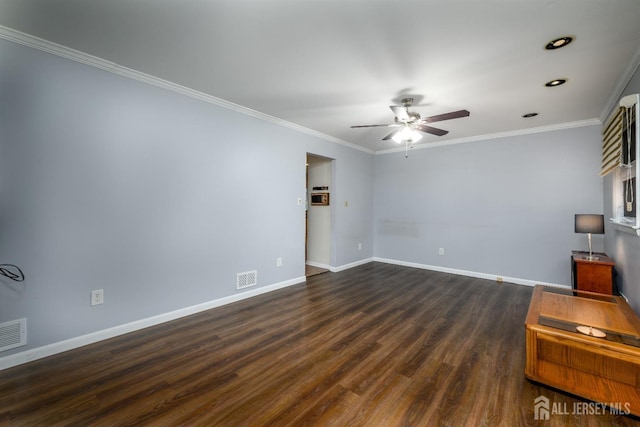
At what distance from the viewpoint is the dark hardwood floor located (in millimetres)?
1666

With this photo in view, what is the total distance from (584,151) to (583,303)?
2881 millimetres

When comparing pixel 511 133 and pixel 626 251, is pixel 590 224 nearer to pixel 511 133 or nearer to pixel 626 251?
pixel 626 251

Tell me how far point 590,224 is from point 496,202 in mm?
1374

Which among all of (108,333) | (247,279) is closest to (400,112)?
(247,279)

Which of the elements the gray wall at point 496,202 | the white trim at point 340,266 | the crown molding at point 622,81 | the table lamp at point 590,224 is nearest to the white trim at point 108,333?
the white trim at point 340,266

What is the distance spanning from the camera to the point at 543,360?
2.01 metres

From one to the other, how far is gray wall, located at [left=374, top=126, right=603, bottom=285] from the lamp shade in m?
0.71

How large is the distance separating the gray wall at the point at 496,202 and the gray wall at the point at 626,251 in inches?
19.7

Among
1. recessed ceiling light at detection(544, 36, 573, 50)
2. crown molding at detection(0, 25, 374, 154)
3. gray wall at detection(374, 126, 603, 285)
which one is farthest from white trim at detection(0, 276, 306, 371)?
recessed ceiling light at detection(544, 36, 573, 50)

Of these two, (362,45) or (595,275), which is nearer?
(362,45)

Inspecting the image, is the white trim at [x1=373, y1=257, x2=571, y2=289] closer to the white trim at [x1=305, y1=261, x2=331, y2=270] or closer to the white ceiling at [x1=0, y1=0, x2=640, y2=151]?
the white trim at [x1=305, y1=261, x2=331, y2=270]

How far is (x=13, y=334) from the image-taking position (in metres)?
2.12

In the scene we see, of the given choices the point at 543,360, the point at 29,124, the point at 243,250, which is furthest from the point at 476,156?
the point at 29,124

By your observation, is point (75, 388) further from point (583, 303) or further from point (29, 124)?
point (583, 303)
